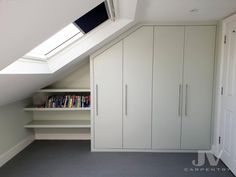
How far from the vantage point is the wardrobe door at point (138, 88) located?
2.80 metres

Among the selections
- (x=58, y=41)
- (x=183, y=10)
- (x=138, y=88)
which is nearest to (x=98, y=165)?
(x=138, y=88)

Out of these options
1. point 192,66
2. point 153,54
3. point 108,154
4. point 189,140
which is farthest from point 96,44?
point 189,140

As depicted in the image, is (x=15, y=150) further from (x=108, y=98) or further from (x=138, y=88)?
(x=138, y=88)

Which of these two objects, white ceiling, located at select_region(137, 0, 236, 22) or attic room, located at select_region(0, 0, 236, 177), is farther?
attic room, located at select_region(0, 0, 236, 177)

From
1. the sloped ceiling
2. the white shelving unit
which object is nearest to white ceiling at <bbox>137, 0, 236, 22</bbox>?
the sloped ceiling

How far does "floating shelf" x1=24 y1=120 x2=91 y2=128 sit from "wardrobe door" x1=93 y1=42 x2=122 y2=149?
33 centimetres

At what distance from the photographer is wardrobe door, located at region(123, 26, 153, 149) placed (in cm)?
280

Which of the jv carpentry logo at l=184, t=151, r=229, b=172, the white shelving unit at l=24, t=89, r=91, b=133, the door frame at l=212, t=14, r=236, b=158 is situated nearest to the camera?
the jv carpentry logo at l=184, t=151, r=229, b=172

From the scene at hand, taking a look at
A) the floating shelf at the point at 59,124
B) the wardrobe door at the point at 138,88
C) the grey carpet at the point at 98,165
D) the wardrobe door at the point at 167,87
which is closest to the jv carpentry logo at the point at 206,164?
the grey carpet at the point at 98,165

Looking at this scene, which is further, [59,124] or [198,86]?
[59,124]

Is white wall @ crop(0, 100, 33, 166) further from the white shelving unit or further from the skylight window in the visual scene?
the skylight window

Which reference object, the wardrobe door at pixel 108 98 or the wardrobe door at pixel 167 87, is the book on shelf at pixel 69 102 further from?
the wardrobe door at pixel 167 87

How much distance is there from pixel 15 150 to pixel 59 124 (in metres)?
0.76

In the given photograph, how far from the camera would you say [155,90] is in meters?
2.87
